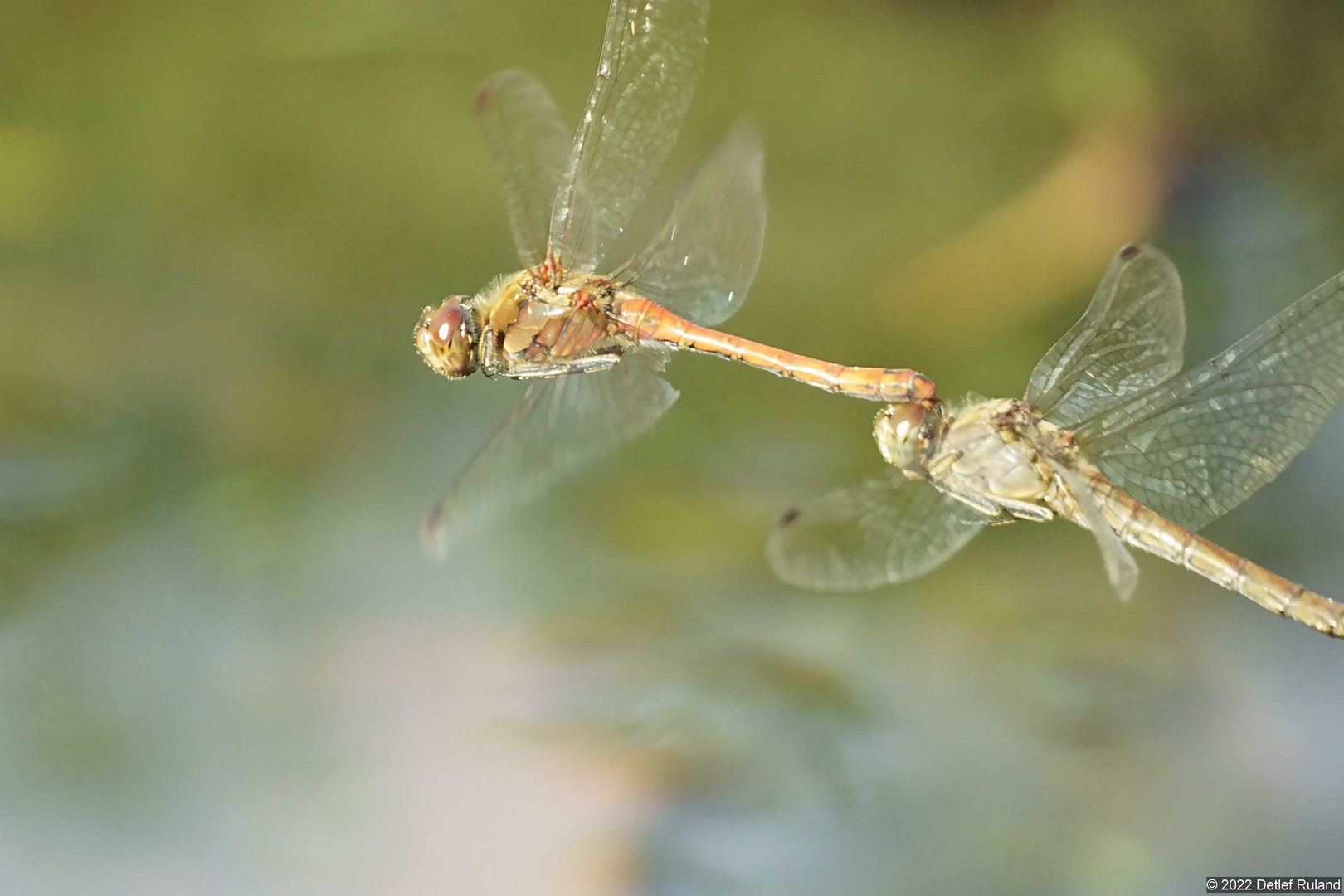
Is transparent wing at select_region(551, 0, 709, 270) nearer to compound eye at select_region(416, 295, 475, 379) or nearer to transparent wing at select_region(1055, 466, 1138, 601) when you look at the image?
compound eye at select_region(416, 295, 475, 379)

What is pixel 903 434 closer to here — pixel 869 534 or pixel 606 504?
pixel 869 534

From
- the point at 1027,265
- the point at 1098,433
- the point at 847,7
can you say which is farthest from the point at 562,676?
the point at 847,7

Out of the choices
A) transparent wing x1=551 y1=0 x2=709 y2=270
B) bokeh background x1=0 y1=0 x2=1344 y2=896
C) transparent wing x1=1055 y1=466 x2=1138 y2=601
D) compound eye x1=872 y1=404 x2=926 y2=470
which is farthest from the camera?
bokeh background x1=0 y1=0 x2=1344 y2=896

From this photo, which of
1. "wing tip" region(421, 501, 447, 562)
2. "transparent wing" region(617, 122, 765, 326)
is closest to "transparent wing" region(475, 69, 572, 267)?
"transparent wing" region(617, 122, 765, 326)

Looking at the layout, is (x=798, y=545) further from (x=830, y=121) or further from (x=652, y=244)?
(x=830, y=121)

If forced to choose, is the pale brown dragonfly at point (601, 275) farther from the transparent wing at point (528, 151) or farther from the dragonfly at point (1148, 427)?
the dragonfly at point (1148, 427)

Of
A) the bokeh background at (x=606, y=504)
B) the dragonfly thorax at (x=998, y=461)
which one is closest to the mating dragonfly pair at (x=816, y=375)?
the dragonfly thorax at (x=998, y=461)

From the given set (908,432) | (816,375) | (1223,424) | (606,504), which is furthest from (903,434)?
(606,504)

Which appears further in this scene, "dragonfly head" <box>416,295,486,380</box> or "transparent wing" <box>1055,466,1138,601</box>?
"dragonfly head" <box>416,295,486,380</box>
